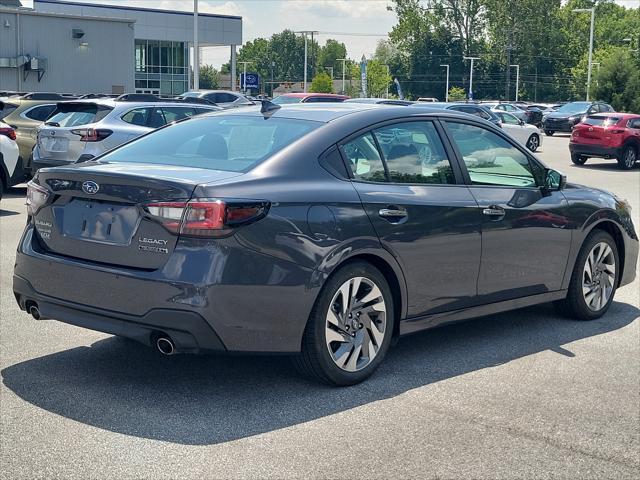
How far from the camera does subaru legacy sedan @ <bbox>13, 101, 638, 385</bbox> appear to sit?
4.81 metres

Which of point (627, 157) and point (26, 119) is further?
point (627, 157)

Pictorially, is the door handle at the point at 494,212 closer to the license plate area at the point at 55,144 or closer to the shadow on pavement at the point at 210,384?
the shadow on pavement at the point at 210,384

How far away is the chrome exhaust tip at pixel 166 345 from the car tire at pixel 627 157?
23.9 metres

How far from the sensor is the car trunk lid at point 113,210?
4848mm

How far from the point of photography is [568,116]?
46.3m

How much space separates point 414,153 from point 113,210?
1934 millimetres

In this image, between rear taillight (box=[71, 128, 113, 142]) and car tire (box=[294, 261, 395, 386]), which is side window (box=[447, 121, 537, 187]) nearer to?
car tire (box=[294, 261, 395, 386])

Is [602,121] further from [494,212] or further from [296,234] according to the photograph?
[296,234]

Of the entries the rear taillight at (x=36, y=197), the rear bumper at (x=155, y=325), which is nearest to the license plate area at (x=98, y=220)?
the rear taillight at (x=36, y=197)

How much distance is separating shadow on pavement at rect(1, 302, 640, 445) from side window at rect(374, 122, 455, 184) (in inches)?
45.8

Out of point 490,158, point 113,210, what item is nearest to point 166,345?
point 113,210

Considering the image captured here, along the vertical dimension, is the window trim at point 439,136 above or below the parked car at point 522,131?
above

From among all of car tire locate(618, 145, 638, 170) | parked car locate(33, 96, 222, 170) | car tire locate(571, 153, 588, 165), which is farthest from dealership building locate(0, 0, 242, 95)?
parked car locate(33, 96, 222, 170)

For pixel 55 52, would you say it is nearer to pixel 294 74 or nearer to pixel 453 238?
pixel 453 238
